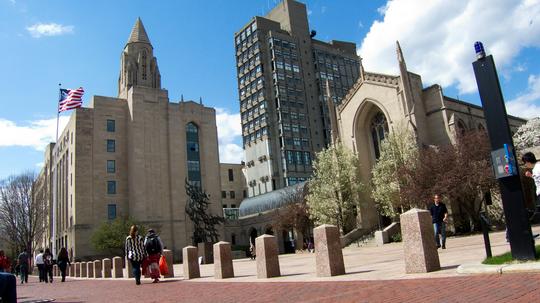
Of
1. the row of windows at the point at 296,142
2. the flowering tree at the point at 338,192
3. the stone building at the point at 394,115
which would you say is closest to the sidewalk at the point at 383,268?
the stone building at the point at 394,115

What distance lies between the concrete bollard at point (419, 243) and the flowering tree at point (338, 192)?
3233 centimetres

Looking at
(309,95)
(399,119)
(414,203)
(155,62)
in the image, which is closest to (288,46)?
(309,95)

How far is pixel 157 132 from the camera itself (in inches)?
2537

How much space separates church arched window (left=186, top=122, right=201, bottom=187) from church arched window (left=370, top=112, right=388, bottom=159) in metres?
30.5

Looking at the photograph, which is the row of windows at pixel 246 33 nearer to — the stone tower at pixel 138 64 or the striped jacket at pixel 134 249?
the stone tower at pixel 138 64

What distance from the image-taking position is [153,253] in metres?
14.7

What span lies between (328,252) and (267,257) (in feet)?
7.14

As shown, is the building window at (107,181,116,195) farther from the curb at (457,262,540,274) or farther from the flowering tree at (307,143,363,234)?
the curb at (457,262,540,274)

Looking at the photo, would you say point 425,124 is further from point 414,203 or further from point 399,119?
point 414,203

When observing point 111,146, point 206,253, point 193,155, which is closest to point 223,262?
point 206,253

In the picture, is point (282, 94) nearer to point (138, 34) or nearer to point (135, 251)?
point (138, 34)

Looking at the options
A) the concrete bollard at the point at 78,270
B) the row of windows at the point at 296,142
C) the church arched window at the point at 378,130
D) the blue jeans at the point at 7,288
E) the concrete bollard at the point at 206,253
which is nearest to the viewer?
the blue jeans at the point at 7,288

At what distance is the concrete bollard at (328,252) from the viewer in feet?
33.8

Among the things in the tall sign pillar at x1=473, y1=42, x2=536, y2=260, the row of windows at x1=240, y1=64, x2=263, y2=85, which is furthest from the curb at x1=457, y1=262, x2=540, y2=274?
the row of windows at x1=240, y1=64, x2=263, y2=85
